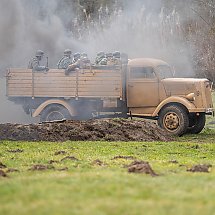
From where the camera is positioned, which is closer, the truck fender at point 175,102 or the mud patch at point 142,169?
the mud patch at point 142,169

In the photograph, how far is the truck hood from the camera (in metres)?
22.0

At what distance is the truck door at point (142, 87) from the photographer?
22.5m

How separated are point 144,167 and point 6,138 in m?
8.46

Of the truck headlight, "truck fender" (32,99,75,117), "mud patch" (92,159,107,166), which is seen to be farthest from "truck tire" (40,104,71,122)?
"mud patch" (92,159,107,166)

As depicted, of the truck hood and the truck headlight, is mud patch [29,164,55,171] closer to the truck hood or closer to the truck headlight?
the truck headlight

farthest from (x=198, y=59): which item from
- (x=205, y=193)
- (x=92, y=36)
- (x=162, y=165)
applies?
(x=205, y=193)

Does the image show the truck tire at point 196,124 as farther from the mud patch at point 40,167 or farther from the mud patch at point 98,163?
the mud patch at point 40,167

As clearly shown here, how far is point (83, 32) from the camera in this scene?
35.9 meters

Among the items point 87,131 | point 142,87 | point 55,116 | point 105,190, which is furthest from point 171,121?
point 105,190

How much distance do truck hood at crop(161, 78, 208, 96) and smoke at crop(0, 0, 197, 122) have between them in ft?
20.0

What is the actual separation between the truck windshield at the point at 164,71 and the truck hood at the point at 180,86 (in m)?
0.28

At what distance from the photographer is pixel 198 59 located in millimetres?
39531

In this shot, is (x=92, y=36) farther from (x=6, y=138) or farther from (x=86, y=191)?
(x=86, y=191)

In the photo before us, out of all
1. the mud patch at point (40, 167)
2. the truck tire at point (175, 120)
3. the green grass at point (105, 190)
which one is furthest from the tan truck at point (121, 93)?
the mud patch at point (40, 167)
